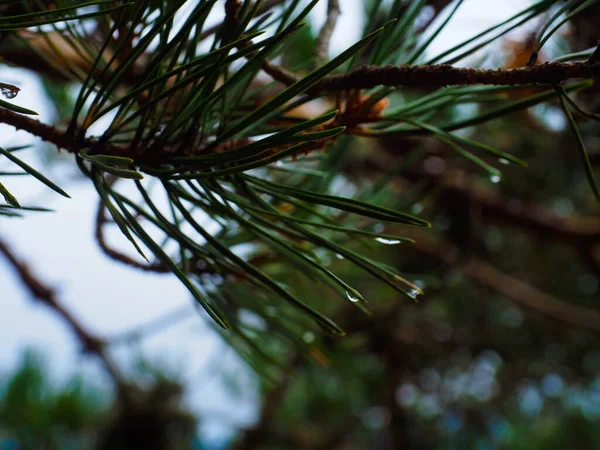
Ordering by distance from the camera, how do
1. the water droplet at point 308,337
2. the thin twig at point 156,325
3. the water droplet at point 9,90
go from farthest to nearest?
the thin twig at point 156,325 < the water droplet at point 308,337 < the water droplet at point 9,90

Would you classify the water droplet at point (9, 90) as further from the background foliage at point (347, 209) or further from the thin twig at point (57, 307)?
the thin twig at point (57, 307)

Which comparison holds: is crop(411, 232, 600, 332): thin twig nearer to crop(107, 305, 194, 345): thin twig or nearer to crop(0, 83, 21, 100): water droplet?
crop(107, 305, 194, 345): thin twig

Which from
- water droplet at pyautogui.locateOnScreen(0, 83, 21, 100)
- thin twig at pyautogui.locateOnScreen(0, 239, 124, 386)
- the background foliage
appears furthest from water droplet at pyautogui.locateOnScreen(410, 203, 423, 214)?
thin twig at pyautogui.locateOnScreen(0, 239, 124, 386)

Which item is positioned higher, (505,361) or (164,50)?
(164,50)

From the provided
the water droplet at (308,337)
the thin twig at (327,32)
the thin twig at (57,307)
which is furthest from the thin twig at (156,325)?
the thin twig at (327,32)

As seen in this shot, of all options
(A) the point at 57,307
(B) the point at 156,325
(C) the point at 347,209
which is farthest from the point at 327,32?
(A) the point at 57,307

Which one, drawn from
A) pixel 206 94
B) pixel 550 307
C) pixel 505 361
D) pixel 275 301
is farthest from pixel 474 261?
pixel 206 94

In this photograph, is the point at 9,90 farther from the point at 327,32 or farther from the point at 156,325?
the point at 156,325

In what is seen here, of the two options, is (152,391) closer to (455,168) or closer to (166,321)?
(166,321)
